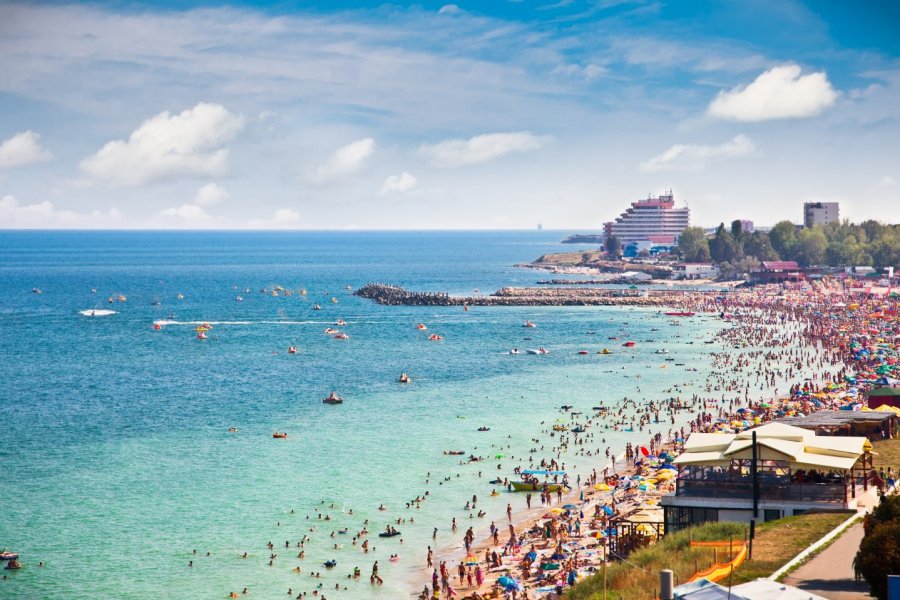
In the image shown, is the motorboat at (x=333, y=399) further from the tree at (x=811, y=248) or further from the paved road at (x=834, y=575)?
the tree at (x=811, y=248)

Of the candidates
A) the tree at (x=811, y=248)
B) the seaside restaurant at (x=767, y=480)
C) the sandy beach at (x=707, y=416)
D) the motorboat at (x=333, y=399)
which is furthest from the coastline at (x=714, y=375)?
the tree at (x=811, y=248)

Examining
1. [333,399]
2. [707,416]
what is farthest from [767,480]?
[333,399]

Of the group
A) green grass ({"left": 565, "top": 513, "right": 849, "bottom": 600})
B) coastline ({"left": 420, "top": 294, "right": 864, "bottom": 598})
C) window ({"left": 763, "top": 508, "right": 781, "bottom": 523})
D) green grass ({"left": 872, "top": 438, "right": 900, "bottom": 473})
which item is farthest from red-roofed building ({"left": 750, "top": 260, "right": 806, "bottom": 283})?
green grass ({"left": 565, "top": 513, "right": 849, "bottom": 600})

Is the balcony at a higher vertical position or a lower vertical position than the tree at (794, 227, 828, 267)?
lower

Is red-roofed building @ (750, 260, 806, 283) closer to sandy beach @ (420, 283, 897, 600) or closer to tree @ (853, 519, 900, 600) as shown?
sandy beach @ (420, 283, 897, 600)

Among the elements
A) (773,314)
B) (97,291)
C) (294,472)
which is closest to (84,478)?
(294,472)

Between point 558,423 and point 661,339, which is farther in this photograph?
point 661,339

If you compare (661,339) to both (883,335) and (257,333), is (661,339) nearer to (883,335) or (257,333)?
(883,335)
